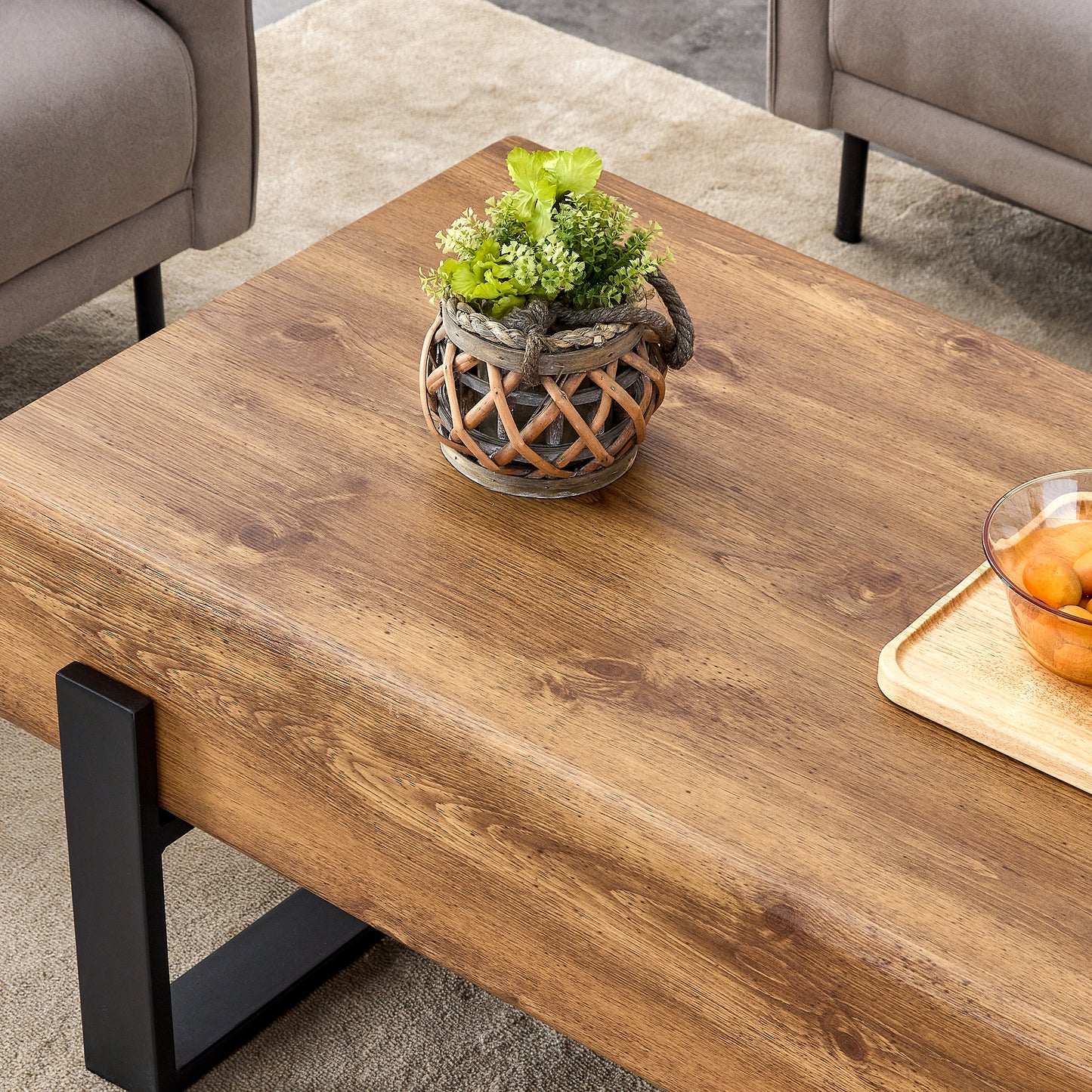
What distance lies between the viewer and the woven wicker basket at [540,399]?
974 millimetres

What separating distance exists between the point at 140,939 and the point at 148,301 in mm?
1061

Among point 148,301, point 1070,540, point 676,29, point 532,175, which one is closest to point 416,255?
point 532,175

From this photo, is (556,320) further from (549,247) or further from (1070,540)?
(1070,540)

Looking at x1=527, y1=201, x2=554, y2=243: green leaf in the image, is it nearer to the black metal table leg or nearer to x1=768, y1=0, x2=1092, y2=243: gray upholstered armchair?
the black metal table leg

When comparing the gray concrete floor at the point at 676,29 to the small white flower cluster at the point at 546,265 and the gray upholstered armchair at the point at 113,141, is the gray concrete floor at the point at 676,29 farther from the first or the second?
the small white flower cluster at the point at 546,265

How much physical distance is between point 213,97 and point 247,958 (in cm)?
107

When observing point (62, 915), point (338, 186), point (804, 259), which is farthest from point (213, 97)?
point (62, 915)

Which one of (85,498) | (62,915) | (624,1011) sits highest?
(85,498)

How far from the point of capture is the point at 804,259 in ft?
4.45

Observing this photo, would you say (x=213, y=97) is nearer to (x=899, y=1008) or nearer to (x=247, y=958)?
(x=247, y=958)

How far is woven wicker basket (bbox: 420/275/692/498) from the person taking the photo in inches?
38.4

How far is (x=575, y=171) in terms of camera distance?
1.00 metres

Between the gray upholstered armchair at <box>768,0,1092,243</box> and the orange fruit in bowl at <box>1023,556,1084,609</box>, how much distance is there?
1156mm

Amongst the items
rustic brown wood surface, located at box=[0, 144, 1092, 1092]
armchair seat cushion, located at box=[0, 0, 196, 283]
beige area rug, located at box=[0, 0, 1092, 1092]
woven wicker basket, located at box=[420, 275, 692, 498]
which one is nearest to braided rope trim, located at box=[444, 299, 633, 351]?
woven wicker basket, located at box=[420, 275, 692, 498]
